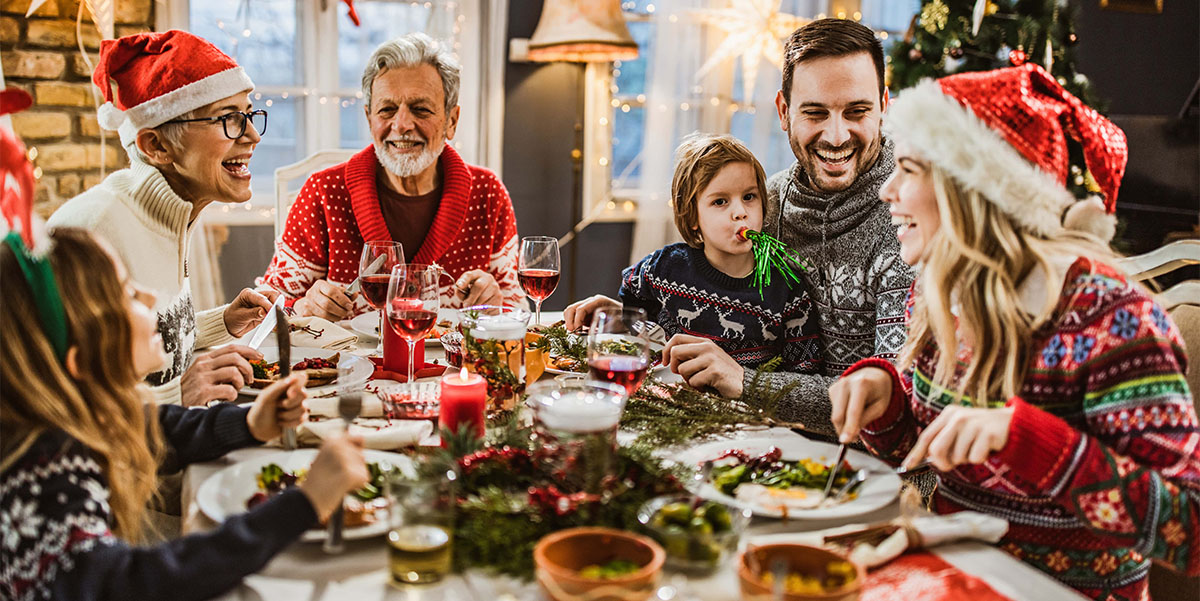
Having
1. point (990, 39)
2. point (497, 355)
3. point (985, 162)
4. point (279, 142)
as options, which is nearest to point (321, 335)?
point (497, 355)

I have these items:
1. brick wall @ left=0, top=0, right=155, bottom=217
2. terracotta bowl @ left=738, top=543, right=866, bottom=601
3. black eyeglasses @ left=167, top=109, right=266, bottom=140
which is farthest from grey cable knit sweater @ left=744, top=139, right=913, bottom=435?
brick wall @ left=0, top=0, right=155, bottom=217

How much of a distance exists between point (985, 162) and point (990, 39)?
340 cm

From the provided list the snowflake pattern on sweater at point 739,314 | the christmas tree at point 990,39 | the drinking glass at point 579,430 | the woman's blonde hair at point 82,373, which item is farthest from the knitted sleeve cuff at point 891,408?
the christmas tree at point 990,39

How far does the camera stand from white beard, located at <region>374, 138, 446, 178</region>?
9.43 feet

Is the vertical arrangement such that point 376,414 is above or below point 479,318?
below

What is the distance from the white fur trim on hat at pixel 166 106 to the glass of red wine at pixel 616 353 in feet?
3.60

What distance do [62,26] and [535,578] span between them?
3.38 meters

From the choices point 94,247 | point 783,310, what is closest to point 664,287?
point 783,310

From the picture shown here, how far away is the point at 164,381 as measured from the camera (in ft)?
5.59

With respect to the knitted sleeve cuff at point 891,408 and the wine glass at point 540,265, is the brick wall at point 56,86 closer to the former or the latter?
the wine glass at point 540,265

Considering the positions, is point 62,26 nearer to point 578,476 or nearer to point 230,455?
point 230,455

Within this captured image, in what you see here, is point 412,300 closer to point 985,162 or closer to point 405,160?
point 985,162

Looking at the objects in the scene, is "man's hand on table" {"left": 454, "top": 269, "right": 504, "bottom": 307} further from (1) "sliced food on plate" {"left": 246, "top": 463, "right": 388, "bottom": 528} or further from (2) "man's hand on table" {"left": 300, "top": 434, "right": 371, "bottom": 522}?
(2) "man's hand on table" {"left": 300, "top": 434, "right": 371, "bottom": 522}

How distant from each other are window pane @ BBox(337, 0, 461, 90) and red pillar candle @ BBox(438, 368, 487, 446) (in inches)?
124
